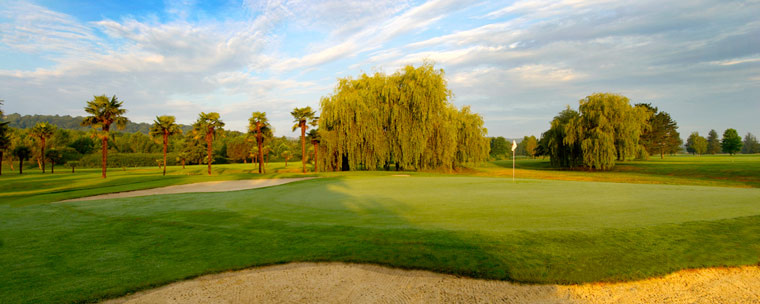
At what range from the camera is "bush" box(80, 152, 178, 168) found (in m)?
71.8

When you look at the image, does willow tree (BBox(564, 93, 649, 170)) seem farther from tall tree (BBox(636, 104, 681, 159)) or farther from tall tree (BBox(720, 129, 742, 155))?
tall tree (BBox(720, 129, 742, 155))

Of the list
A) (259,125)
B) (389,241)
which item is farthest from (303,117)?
(389,241)

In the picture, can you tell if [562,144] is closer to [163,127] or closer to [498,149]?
[163,127]

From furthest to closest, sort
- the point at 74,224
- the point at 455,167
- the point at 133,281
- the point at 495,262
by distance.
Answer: the point at 455,167 → the point at 74,224 → the point at 495,262 → the point at 133,281

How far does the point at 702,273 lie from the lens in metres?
4.14

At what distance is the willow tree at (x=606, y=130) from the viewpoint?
35.9 metres

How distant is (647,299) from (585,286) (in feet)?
1.99

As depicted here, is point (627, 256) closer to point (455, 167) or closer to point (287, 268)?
point (287, 268)

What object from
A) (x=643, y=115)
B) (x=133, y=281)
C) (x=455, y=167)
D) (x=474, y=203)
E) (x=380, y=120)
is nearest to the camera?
(x=133, y=281)

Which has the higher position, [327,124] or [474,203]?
[327,124]

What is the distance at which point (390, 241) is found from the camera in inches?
212

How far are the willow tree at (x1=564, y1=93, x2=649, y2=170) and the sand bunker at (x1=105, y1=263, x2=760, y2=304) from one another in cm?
3747

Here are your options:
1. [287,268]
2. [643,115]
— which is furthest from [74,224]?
[643,115]

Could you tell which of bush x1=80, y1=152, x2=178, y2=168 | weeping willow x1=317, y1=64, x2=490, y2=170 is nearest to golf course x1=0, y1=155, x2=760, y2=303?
weeping willow x1=317, y1=64, x2=490, y2=170
